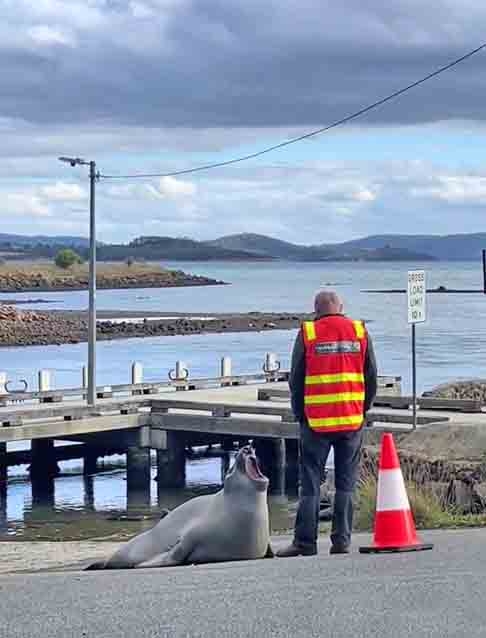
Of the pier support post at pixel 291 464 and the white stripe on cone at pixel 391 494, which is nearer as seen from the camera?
the white stripe on cone at pixel 391 494

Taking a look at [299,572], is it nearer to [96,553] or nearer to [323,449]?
[323,449]

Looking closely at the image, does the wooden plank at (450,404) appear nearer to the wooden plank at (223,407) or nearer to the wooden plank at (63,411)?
the wooden plank at (223,407)

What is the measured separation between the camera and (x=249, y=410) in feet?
93.0

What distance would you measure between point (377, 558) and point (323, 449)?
0.97 m

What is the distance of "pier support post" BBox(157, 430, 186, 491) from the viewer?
29.4 metres

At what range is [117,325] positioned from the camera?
3391 inches

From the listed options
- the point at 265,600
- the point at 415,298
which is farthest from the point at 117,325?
the point at 265,600

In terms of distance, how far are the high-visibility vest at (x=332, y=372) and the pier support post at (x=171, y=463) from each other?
722 inches

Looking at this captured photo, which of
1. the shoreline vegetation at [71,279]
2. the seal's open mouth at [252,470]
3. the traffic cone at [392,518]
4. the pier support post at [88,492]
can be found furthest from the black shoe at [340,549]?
the shoreline vegetation at [71,279]

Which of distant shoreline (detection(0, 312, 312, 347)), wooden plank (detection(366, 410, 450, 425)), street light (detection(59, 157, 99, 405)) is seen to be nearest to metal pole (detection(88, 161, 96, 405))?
street light (detection(59, 157, 99, 405))

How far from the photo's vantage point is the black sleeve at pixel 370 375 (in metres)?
11.3

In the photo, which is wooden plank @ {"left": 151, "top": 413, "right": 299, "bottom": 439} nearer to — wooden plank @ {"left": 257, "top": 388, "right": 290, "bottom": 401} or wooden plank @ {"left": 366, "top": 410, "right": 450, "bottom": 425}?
wooden plank @ {"left": 366, "top": 410, "right": 450, "bottom": 425}

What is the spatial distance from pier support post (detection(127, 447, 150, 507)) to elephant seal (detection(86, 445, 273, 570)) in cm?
1691

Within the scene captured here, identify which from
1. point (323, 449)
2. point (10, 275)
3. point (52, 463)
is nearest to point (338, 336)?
point (323, 449)
